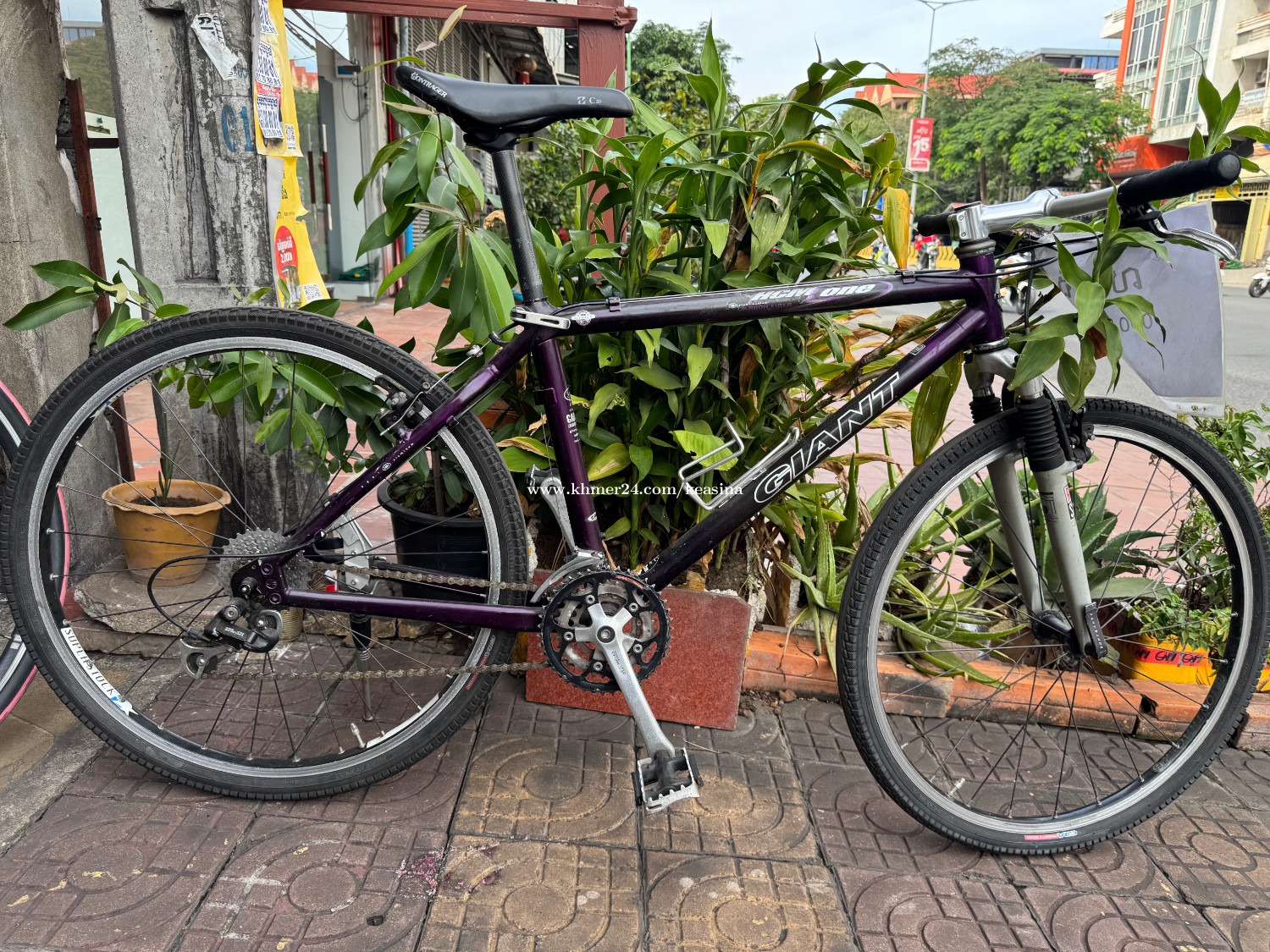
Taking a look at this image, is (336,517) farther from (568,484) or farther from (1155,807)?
(1155,807)

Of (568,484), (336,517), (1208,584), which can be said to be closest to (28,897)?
(336,517)

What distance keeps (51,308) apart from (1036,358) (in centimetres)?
225

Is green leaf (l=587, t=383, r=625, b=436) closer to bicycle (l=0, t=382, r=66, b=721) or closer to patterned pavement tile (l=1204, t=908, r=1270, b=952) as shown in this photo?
bicycle (l=0, t=382, r=66, b=721)

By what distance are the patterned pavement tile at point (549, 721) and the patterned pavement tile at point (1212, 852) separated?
Answer: 1289 millimetres

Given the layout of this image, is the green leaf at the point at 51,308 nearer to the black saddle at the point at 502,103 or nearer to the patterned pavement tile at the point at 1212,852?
the black saddle at the point at 502,103

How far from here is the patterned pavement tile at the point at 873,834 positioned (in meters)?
1.98

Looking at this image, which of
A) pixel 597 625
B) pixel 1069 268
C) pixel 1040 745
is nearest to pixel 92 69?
pixel 597 625

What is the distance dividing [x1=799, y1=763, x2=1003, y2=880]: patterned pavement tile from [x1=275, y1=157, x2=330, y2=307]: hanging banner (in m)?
2.02

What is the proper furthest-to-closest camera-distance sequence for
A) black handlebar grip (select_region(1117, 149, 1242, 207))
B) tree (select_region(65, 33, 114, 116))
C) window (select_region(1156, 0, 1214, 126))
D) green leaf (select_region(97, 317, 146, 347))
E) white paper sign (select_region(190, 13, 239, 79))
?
window (select_region(1156, 0, 1214, 126))
tree (select_region(65, 33, 114, 116))
white paper sign (select_region(190, 13, 239, 79))
green leaf (select_region(97, 317, 146, 347))
black handlebar grip (select_region(1117, 149, 1242, 207))

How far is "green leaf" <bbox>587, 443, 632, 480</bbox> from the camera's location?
7.22 feet

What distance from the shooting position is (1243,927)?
1859 millimetres

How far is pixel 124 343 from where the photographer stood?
1.90 m

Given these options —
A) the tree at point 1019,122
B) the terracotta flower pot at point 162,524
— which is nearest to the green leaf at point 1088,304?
the terracotta flower pot at point 162,524

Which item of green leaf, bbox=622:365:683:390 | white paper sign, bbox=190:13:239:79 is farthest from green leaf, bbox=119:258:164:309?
green leaf, bbox=622:365:683:390
